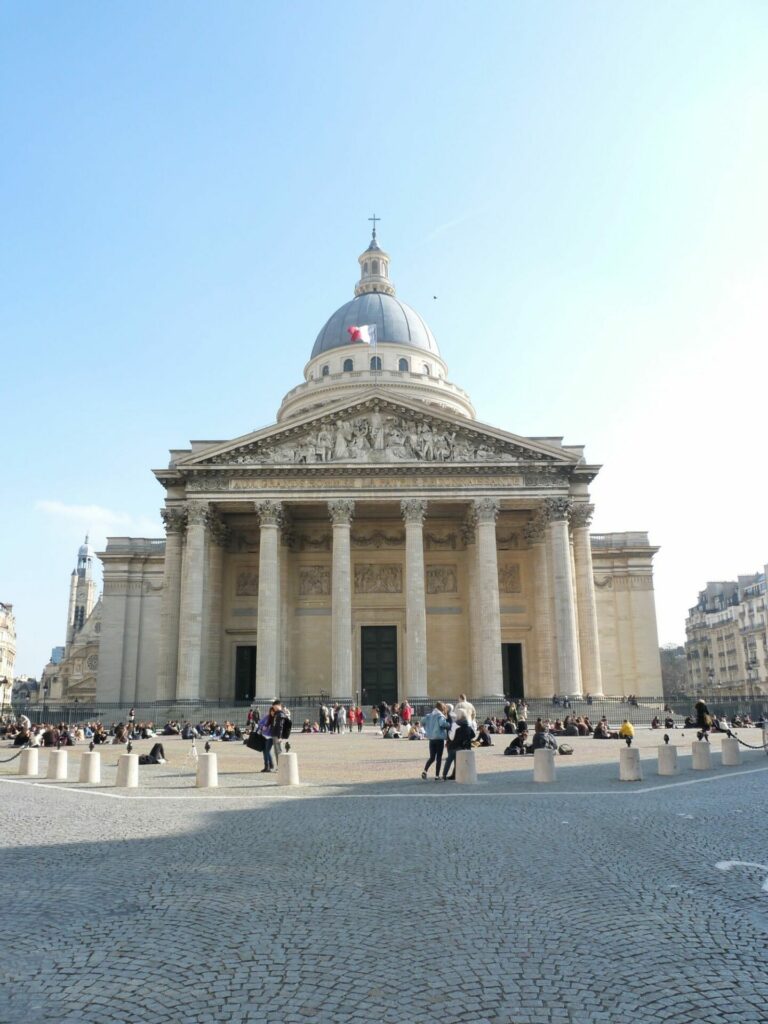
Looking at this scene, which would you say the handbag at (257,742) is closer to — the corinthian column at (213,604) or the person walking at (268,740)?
the person walking at (268,740)

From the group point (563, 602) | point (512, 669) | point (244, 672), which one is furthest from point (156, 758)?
point (512, 669)

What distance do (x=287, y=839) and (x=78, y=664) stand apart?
273 ft

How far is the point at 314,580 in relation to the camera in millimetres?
46312

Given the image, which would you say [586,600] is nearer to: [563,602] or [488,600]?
[563,602]

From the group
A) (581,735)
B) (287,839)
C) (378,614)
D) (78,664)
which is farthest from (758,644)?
(287,839)

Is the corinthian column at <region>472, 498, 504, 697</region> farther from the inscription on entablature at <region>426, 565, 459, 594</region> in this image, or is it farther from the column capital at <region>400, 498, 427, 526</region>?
the inscription on entablature at <region>426, 565, 459, 594</region>

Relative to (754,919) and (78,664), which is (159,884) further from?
(78,664)

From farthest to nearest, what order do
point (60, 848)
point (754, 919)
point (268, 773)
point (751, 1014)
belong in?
1. point (268, 773)
2. point (60, 848)
3. point (754, 919)
4. point (751, 1014)

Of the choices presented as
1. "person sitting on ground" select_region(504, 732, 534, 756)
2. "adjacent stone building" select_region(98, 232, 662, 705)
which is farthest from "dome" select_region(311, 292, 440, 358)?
"person sitting on ground" select_region(504, 732, 534, 756)

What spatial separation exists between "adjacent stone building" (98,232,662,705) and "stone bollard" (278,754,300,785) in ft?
77.1

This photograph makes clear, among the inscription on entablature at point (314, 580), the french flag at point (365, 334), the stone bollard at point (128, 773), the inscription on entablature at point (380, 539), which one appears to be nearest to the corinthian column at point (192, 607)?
the inscription on entablature at point (314, 580)

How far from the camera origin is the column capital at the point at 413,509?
41000mm

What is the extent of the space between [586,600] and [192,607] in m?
20.6

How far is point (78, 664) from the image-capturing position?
85938mm
